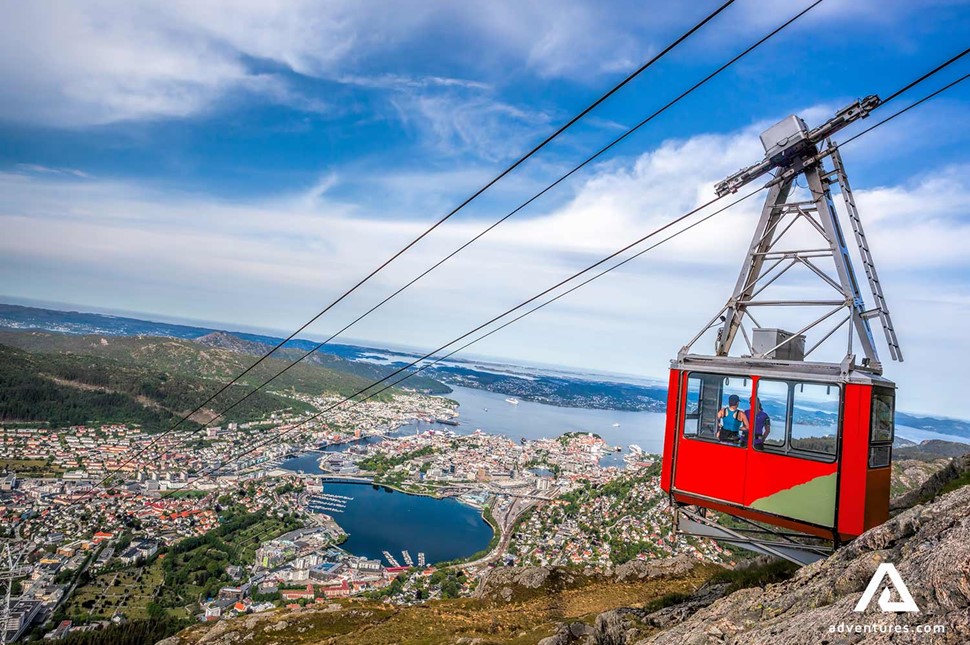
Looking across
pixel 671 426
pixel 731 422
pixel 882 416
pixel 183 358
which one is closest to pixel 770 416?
pixel 731 422

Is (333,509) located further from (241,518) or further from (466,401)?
(466,401)

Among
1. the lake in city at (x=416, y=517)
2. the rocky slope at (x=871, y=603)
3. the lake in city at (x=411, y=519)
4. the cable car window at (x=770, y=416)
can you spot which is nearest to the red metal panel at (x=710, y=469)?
the cable car window at (x=770, y=416)

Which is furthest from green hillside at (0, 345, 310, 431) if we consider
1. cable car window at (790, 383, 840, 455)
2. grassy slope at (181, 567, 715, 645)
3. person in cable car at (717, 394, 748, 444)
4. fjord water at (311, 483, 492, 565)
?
cable car window at (790, 383, 840, 455)

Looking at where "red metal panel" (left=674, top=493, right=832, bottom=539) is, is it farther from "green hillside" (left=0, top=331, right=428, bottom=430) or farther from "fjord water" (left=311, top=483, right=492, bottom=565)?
"green hillside" (left=0, top=331, right=428, bottom=430)

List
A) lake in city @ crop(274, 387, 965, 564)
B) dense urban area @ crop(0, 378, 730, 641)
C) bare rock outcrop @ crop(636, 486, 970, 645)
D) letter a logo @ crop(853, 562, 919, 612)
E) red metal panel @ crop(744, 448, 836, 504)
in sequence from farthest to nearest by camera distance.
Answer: lake in city @ crop(274, 387, 965, 564)
dense urban area @ crop(0, 378, 730, 641)
red metal panel @ crop(744, 448, 836, 504)
letter a logo @ crop(853, 562, 919, 612)
bare rock outcrop @ crop(636, 486, 970, 645)

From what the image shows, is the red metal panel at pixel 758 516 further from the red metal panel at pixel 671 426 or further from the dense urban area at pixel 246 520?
the dense urban area at pixel 246 520

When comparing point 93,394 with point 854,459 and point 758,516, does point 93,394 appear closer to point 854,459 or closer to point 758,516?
point 758,516
